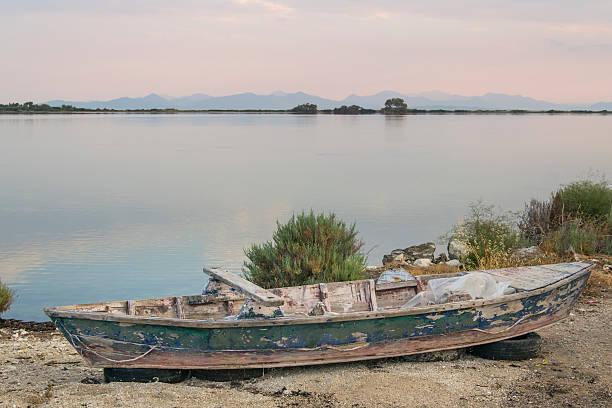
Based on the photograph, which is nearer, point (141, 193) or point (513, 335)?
point (513, 335)

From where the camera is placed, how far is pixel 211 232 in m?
20.4

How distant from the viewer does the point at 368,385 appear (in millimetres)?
7027

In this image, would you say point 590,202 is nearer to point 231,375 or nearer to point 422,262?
point 422,262

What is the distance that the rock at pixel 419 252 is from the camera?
15.6 m

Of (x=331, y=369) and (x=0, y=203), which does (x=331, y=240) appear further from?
(x=0, y=203)

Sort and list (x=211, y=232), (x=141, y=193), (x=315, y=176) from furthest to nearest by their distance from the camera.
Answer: (x=315, y=176) < (x=141, y=193) < (x=211, y=232)

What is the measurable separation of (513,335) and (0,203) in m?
23.9

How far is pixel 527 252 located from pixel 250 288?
7.84m

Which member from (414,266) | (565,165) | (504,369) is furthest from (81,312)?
(565,165)

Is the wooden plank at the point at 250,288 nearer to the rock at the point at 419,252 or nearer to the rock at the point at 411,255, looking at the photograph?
the rock at the point at 411,255

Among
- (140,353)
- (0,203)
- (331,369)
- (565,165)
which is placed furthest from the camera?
(565,165)

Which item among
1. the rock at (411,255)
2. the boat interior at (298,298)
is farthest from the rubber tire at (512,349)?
the rock at (411,255)

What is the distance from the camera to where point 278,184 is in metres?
32.9

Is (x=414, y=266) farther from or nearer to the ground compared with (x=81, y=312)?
nearer to the ground
